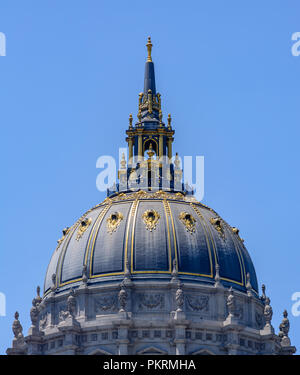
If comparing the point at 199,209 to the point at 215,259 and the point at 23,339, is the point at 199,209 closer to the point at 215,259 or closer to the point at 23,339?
the point at 215,259

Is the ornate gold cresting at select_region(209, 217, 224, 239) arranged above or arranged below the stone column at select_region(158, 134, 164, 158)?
below

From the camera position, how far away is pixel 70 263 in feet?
428

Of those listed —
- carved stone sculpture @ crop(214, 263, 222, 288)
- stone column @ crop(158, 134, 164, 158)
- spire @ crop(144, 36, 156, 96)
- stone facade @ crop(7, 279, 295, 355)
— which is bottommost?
stone facade @ crop(7, 279, 295, 355)

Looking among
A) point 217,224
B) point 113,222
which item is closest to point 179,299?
point 113,222

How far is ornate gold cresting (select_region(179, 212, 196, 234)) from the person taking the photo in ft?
426

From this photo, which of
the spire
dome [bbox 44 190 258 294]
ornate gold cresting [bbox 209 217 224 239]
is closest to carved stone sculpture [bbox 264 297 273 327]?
dome [bbox 44 190 258 294]

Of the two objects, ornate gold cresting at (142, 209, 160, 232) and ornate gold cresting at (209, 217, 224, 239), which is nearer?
ornate gold cresting at (142, 209, 160, 232)

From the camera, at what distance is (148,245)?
128 meters

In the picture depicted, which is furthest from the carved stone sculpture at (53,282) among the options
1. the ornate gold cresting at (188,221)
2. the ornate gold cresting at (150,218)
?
the ornate gold cresting at (188,221)

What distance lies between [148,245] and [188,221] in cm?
509

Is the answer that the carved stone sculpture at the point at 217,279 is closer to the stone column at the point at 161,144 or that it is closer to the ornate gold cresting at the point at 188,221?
the ornate gold cresting at the point at 188,221

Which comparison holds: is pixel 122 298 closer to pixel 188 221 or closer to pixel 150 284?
pixel 150 284

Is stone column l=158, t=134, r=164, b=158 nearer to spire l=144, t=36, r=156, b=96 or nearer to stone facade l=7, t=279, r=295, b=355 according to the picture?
spire l=144, t=36, r=156, b=96

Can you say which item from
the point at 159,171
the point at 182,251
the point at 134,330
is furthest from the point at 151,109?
the point at 134,330
